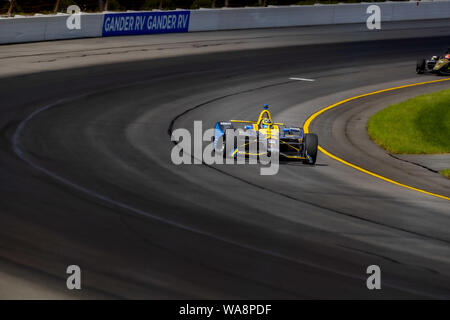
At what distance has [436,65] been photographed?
3591 cm

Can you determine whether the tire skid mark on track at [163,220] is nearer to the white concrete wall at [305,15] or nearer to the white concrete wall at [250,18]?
the white concrete wall at [250,18]

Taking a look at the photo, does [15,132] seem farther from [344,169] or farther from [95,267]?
[95,267]

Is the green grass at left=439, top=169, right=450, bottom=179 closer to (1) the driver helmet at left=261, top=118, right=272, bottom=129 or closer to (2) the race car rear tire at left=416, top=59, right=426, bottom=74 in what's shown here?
(1) the driver helmet at left=261, top=118, right=272, bottom=129

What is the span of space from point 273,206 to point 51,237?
181 inches

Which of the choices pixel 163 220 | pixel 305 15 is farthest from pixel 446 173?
pixel 305 15

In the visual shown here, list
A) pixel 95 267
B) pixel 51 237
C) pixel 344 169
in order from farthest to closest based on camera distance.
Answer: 1. pixel 344 169
2. pixel 51 237
3. pixel 95 267

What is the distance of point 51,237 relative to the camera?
40.8 feet

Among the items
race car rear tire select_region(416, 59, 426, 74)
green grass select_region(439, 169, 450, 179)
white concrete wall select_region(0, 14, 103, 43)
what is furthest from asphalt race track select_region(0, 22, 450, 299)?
white concrete wall select_region(0, 14, 103, 43)

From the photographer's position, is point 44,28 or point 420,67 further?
point 44,28

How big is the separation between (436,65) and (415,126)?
12.0m

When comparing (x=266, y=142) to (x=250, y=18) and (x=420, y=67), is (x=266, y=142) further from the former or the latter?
(x=250, y=18)

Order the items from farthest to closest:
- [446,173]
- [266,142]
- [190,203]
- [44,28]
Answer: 1. [44,28]
2. [446,173]
3. [266,142]
4. [190,203]

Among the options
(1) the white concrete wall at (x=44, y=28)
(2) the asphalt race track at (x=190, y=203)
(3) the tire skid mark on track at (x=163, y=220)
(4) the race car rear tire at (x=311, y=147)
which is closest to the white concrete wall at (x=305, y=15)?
(1) the white concrete wall at (x=44, y=28)
